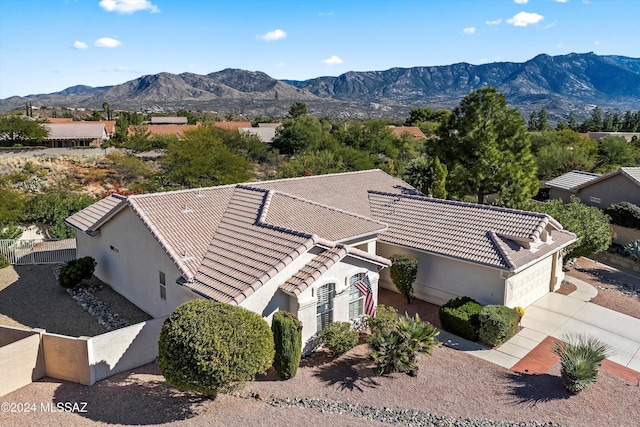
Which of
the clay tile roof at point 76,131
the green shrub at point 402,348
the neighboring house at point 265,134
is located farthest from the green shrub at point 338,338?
the clay tile roof at point 76,131

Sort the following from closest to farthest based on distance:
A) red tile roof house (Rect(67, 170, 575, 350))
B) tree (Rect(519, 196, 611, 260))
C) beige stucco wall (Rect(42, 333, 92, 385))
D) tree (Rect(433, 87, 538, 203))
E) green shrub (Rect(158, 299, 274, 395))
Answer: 1. green shrub (Rect(158, 299, 274, 395))
2. beige stucco wall (Rect(42, 333, 92, 385))
3. red tile roof house (Rect(67, 170, 575, 350))
4. tree (Rect(519, 196, 611, 260))
5. tree (Rect(433, 87, 538, 203))

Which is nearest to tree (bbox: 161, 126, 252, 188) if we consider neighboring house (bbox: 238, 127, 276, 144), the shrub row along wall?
the shrub row along wall

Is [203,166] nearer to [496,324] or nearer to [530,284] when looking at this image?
[530,284]

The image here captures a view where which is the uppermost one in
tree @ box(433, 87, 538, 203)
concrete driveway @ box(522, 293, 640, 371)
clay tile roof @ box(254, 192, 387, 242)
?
tree @ box(433, 87, 538, 203)

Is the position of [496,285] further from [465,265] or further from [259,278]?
[259,278]

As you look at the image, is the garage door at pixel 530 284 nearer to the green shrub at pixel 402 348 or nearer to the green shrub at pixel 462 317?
the green shrub at pixel 462 317

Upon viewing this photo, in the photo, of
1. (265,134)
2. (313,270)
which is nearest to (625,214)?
(313,270)

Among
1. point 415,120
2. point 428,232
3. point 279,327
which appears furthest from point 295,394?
point 415,120

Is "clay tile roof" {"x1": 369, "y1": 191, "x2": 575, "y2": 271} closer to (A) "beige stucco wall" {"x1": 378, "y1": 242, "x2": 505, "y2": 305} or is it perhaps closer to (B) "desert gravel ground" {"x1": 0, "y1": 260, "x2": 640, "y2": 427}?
(A) "beige stucco wall" {"x1": 378, "y1": 242, "x2": 505, "y2": 305}
